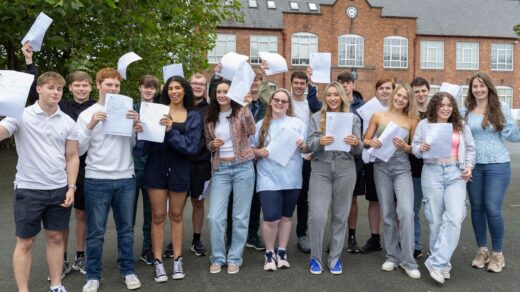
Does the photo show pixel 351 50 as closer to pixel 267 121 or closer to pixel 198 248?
pixel 267 121

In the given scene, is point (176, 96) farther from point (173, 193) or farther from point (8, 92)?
point (8, 92)

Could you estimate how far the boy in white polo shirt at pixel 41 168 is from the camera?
11.2 feet

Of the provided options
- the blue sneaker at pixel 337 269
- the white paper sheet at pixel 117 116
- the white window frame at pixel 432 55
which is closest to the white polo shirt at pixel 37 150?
the white paper sheet at pixel 117 116

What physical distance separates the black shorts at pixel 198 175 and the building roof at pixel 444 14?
28.8 metres

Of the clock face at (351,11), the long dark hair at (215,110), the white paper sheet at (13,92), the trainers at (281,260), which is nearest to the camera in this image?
the white paper sheet at (13,92)

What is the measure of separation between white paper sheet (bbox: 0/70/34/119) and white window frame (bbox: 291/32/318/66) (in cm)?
2989

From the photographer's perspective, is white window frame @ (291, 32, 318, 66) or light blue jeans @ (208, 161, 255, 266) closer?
light blue jeans @ (208, 161, 255, 266)

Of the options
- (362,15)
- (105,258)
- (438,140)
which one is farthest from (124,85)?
(362,15)

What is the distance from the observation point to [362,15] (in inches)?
1297


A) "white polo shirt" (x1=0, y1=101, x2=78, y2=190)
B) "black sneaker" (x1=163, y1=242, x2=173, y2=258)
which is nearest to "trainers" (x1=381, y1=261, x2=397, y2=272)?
"black sneaker" (x1=163, y1=242, x2=173, y2=258)

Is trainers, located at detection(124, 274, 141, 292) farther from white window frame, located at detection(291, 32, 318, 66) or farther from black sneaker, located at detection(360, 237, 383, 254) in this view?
white window frame, located at detection(291, 32, 318, 66)

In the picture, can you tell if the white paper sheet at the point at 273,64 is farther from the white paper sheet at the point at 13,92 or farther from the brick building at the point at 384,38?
the brick building at the point at 384,38

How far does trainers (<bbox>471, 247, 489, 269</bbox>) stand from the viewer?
4574 mm

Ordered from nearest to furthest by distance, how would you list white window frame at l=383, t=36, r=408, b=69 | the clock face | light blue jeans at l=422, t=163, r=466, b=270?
light blue jeans at l=422, t=163, r=466, b=270 → the clock face → white window frame at l=383, t=36, r=408, b=69
